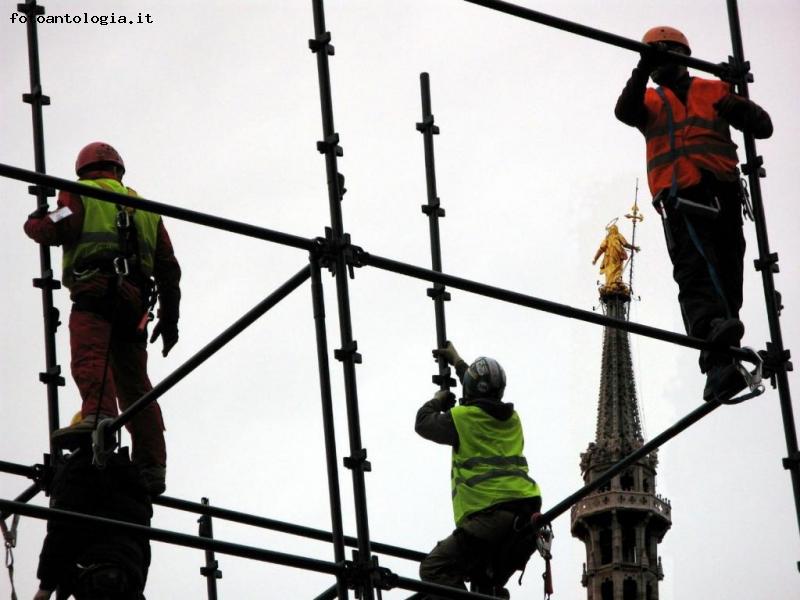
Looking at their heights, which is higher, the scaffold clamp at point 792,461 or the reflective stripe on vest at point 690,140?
the reflective stripe on vest at point 690,140

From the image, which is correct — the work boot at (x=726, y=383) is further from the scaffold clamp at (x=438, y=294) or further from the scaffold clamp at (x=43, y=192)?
the scaffold clamp at (x=43, y=192)

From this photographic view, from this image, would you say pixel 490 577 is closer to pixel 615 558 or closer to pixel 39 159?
pixel 39 159

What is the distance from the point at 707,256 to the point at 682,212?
0.35 meters

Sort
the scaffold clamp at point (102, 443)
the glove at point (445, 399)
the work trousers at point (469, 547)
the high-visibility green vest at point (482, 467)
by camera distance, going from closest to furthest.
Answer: the scaffold clamp at point (102, 443) < the work trousers at point (469, 547) < the high-visibility green vest at point (482, 467) < the glove at point (445, 399)

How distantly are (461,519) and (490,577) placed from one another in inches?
17.2

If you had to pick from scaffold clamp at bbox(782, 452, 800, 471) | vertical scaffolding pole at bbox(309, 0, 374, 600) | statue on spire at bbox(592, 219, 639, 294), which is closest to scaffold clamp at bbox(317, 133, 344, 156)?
vertical scaffolding pole at bbox(309, 0, 374, 600)

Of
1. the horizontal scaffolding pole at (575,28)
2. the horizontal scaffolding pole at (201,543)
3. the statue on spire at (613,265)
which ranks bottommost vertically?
the horizontal scaffolding pole at (201,543)

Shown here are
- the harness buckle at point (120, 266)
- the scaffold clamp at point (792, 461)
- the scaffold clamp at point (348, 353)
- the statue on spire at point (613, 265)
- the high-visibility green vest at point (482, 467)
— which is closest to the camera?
the scaffold clamp at point (348, 353)

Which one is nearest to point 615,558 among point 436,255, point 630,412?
point 630,412

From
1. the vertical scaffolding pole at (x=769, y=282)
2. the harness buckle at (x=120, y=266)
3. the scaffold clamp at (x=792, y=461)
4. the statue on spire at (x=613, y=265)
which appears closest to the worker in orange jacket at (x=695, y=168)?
the vertical scaffolding pole at (x=769, y=282)

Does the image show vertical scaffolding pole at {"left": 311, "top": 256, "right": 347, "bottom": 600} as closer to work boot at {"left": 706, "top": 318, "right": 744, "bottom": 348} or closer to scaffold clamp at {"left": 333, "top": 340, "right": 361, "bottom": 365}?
scaffold clamp at {"left": 333, "top": 340, "right": 361, "bottom": 365}

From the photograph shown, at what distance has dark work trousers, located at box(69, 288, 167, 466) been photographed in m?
13.6

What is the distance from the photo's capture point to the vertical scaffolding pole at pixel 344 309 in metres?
12.2

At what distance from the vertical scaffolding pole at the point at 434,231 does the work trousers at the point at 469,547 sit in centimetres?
139
